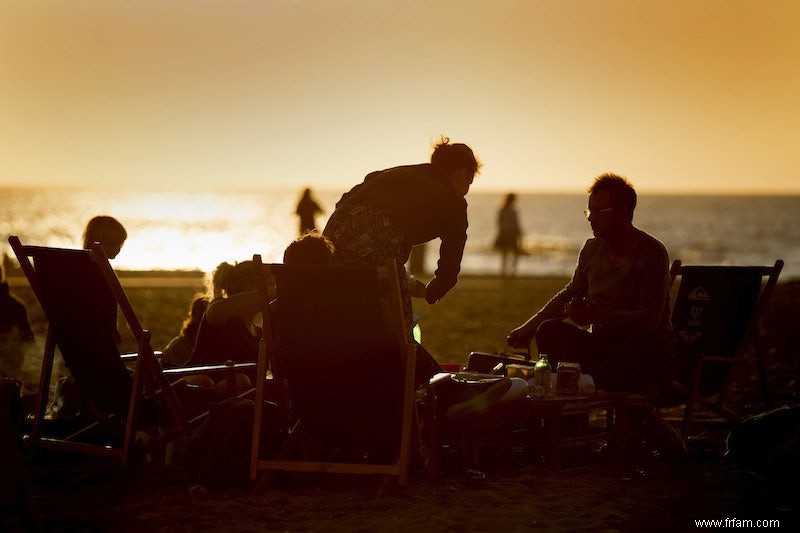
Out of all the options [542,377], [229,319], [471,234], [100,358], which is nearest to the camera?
[100,358]

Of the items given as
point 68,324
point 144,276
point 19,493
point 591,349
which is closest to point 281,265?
point 68,324

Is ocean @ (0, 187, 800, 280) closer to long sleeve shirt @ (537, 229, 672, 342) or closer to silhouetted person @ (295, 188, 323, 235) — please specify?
silhouetted person @ (295, 188, 323, 235)

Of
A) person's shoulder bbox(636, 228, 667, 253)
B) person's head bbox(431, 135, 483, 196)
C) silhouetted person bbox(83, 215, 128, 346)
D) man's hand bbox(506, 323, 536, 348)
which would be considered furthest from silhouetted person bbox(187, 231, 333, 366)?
person's shoulder bbox(636, 228, 667, 253)

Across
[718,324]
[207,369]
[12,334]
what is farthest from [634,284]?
[12,334]

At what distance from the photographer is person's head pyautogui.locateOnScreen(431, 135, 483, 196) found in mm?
5633

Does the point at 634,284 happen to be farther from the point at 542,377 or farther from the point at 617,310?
the point at 542,377

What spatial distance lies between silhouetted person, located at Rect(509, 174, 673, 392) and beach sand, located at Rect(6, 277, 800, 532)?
490 millimetres

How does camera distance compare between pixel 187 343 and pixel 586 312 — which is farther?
pixel 187 343

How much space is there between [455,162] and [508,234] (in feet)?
55.5

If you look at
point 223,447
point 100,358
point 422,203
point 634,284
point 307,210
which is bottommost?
point 223,447

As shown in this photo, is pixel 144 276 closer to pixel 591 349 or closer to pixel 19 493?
pixel 591 349

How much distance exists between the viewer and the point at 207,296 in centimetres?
601

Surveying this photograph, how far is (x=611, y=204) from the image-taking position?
5.88 metres

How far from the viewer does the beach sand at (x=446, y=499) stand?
14.1ft
